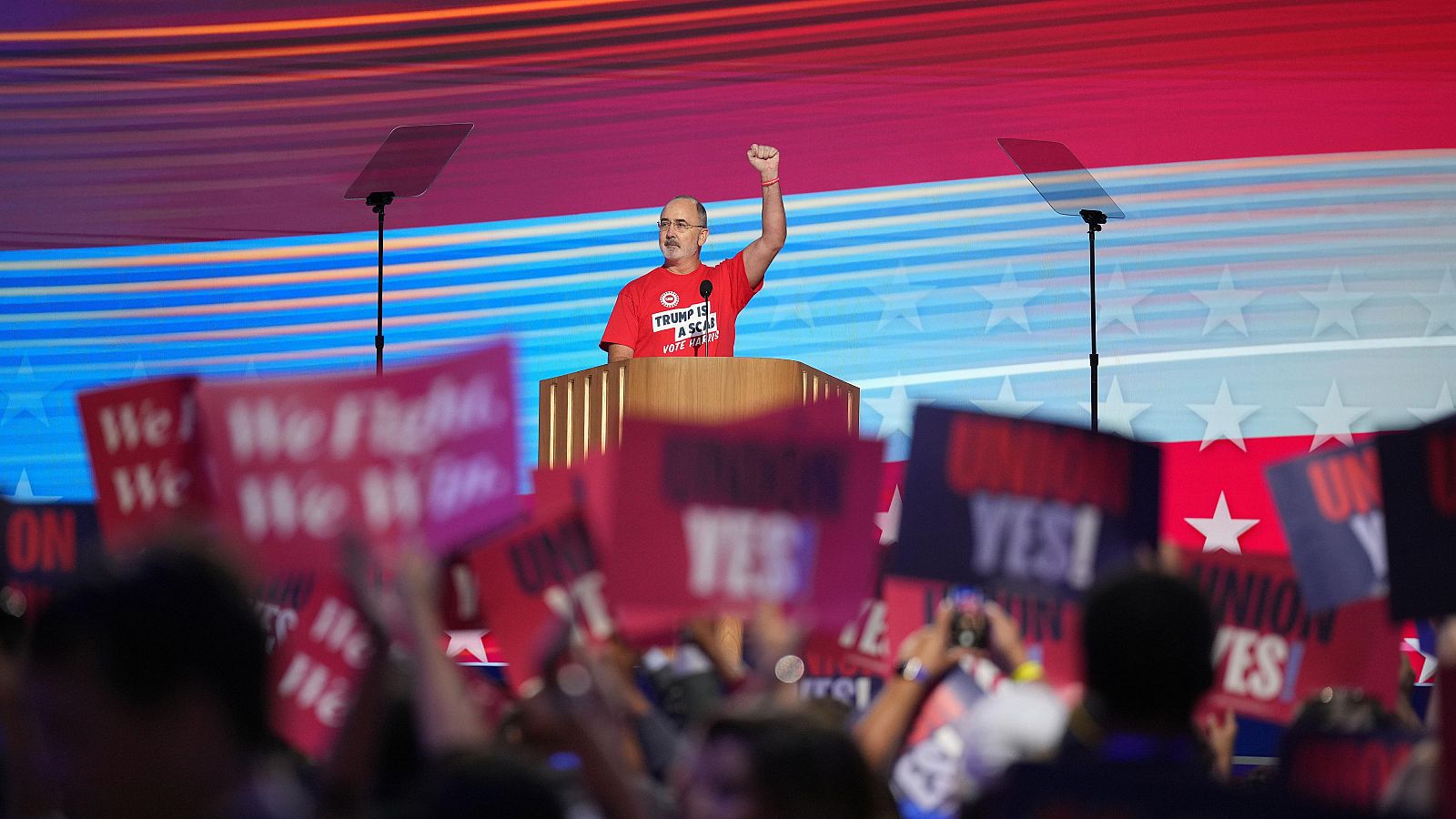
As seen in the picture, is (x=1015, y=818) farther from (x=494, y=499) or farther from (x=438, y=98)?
(x=438, y=98)

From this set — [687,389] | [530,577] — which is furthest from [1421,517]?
[687,389]

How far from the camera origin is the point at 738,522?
252 cm

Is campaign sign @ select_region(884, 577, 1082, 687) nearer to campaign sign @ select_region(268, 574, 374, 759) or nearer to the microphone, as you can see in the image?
campaign sign @ select_region(268, 574, 374, 759)

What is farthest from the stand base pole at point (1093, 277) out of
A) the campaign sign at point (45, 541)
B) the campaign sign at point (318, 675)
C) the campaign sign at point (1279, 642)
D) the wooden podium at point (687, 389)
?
the campaign sign at point (318, 675)

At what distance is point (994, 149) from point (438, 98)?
2.75 metres

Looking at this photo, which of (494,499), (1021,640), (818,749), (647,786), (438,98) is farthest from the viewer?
(438,98)

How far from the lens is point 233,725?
4.46ft

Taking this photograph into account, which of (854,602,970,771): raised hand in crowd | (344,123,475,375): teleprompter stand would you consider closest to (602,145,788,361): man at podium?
(344,123,475,375): teleprompter stand

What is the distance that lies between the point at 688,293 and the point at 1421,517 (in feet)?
11.0

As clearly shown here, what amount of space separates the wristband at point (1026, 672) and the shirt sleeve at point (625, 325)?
3.11 m

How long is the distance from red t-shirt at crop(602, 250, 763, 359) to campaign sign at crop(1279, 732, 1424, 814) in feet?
11.1

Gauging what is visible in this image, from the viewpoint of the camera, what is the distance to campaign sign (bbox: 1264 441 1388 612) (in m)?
2.70

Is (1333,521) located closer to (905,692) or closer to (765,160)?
(905,692)

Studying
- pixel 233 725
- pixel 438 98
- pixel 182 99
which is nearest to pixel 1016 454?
pixel 233 725
